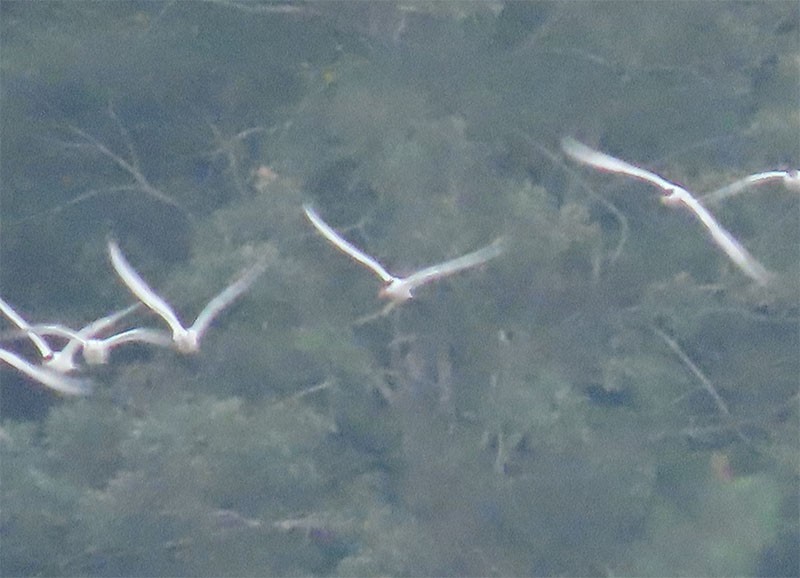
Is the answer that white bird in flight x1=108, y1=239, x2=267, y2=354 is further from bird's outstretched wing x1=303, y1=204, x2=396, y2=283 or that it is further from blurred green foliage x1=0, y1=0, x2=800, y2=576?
bird's outstretched wing x1=303, y1=204, x2=396, y2=283

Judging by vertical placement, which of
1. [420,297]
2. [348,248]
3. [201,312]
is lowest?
[420,297]

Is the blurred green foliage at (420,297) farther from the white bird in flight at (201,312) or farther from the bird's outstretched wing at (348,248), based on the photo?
the bird's outstretched wing at (348,248)

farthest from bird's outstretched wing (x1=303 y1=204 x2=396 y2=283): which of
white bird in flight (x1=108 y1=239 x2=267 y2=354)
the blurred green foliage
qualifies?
the blurred green foliage

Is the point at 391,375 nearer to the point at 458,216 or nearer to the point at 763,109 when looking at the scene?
the point at 458,216

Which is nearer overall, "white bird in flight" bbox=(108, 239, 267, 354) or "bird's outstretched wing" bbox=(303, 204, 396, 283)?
"white bird in flight" bbox=(108, 239, 267, 354)

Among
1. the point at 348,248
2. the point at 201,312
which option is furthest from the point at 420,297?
the point at 348,248

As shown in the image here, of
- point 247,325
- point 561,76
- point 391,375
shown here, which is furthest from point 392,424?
point 561,76

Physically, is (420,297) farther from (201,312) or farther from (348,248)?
(348,248)
